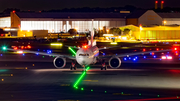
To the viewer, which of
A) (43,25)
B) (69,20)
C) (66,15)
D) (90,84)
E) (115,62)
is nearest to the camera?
(90,84)

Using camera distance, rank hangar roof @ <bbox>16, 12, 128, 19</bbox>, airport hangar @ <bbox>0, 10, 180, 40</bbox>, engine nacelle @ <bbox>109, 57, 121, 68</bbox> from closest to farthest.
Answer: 1. engine nacelle @ <bbox>109, 57, 121, 68</bbox>
2. airport hangar @ <bbox>0, 10, 180, 40</bbox>
3. hangar roof @ <bbox>16, 12, 128, 19</bbox>

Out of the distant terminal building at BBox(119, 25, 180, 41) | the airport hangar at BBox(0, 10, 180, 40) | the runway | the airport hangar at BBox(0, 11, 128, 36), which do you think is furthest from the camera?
the airport hangar at BBox(0, 11, 128, 36)

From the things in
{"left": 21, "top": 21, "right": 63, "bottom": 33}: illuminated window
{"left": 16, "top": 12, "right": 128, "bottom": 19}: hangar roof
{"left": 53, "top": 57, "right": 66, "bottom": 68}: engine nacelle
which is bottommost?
{"left": 53, "top": 57, "right": 66, "bottom": 68}: engine nacelle

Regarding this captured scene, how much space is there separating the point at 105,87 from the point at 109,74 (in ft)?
24.3

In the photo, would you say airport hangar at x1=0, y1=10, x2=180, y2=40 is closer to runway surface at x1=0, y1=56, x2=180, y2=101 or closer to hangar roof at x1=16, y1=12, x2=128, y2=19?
hangar roof at x1=16, y1=12, x2=128, y2=19

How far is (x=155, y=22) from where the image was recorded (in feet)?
569

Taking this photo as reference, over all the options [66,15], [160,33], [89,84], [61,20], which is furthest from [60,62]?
[66,15]

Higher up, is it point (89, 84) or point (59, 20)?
point (59, 20)

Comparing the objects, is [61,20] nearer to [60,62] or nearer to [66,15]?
[66,15]

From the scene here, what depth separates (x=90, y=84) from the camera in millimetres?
27000

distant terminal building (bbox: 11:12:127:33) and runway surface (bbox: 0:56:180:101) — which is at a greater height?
distant terminal building (bbox: 11:12:127:33)

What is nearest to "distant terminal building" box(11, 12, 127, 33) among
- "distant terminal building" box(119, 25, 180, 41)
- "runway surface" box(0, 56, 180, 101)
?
"distant terminal building" box(119, 25, 180, 41)

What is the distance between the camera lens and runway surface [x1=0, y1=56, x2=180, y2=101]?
71.4 ft

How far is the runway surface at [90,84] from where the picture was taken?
71.4 ft
